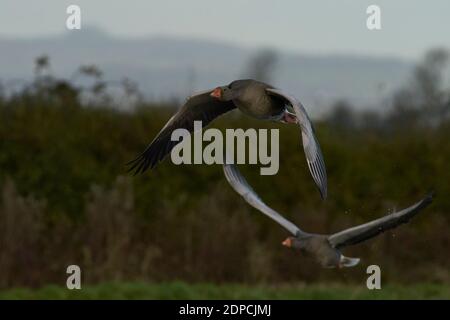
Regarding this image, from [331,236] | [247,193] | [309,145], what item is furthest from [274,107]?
[331,236]

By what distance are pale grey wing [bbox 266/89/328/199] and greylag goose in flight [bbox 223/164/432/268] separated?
11.2 inches

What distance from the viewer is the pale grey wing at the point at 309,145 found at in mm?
5508

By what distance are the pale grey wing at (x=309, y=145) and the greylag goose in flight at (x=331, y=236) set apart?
0.94ft

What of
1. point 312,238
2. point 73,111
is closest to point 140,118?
point 73,111

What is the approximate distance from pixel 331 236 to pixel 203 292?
22.3ft

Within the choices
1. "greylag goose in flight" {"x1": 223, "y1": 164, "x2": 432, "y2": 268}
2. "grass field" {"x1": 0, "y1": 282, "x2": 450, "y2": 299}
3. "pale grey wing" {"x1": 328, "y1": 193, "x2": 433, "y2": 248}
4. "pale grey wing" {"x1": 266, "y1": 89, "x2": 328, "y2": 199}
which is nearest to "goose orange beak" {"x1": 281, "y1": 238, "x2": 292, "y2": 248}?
"greylag goose in flight" {"x1": 223, "y1": 164, "x2": 432, "y2": 268}

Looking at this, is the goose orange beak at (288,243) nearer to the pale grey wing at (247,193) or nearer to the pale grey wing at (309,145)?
the pale grey wing at (247,193)

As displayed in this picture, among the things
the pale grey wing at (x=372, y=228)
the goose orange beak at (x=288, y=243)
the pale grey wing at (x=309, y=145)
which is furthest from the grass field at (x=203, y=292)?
the pale grey wing at (x=309, y=145)

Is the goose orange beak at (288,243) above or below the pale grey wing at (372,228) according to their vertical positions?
below

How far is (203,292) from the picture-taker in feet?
41.4

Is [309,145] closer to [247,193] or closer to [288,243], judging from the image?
[247,193]
